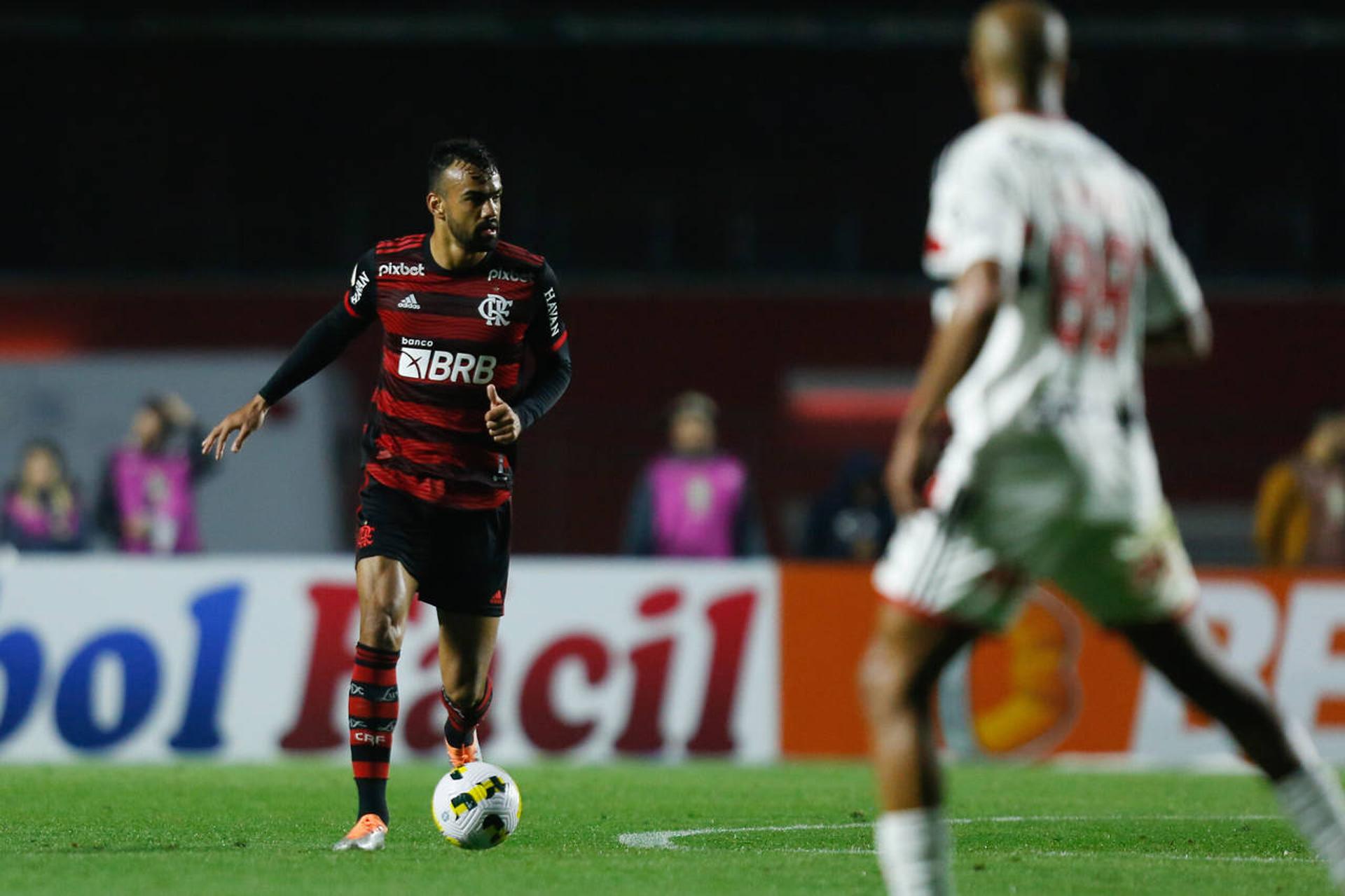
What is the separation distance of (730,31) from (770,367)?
420 cm

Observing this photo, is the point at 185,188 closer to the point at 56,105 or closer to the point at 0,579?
the point at 56,105

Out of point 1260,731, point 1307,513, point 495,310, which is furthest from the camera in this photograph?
point 1307,513

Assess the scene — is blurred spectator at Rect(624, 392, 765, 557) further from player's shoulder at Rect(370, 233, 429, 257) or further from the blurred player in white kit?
the blurred player in white kit

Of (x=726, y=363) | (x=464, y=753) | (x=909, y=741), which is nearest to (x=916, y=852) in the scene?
(x=909, y=741)

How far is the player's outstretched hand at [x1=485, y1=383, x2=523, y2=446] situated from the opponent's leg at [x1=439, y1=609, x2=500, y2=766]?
2.28 ft

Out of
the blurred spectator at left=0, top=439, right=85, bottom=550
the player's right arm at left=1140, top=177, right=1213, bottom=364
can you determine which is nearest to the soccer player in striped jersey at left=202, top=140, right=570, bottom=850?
the player's right arm at left=1140, top=177, right=1213, bottom=364

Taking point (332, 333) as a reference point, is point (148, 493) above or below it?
below

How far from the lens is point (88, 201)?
79.0ft

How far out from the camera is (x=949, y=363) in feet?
→ 15.2

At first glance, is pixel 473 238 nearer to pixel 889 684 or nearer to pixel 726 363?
pixel 889 684

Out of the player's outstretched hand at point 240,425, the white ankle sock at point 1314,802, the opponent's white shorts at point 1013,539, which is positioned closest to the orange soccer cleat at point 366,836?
the player's outstretched hand at point 240,425

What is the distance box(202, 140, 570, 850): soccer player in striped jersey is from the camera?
722 cm

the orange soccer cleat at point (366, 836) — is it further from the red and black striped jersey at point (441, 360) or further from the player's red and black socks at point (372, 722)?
the red and black striped jersey at point (441, 360)

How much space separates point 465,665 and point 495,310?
1207mm
